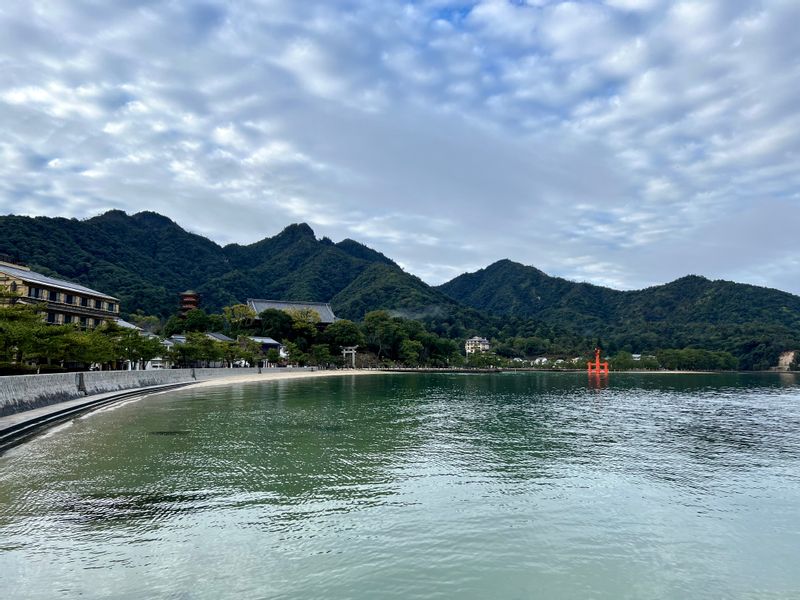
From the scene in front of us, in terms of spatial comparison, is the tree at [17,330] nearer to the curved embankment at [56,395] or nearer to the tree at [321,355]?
the curved embankment at [56,395]

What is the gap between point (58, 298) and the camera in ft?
184

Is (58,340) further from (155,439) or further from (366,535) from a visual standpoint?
(366,535)

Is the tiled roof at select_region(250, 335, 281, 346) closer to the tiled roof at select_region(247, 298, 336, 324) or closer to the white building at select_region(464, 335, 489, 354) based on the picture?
the tiled roof at select_region(247, 298, 336, 324)

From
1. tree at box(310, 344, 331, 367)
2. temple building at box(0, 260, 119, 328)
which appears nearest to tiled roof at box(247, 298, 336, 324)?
tree at box(310, 344, 331, 367)

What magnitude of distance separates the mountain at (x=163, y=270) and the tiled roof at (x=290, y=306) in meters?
21.0

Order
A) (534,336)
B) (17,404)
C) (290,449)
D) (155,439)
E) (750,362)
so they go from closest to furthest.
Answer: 1. (290,449)
2. (155,439)
3. (17,404)
4. (750,362)
5. (534,336)

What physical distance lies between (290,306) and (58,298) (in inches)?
2804

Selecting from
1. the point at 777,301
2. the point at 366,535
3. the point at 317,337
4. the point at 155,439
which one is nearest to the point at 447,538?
the point at 366,535

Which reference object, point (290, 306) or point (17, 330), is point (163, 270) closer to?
point (290, 306)

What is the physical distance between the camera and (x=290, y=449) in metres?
18.5

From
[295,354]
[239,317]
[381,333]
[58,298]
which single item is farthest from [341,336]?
[58,298]

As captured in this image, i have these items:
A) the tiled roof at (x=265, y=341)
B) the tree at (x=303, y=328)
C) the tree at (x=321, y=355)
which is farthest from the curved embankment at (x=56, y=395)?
the tree at (x=303, y=328)

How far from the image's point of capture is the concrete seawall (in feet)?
69.9

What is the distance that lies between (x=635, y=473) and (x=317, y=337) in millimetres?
100420
